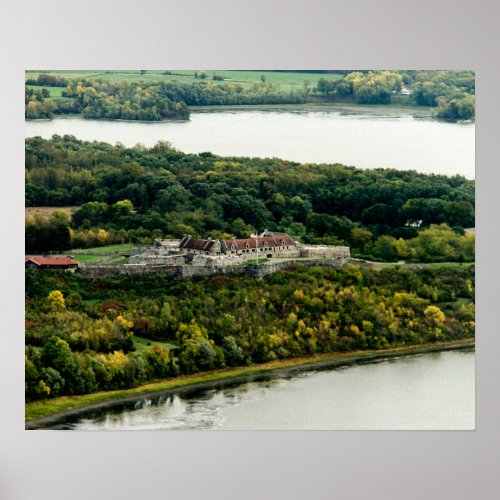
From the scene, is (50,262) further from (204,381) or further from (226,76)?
(226,76)

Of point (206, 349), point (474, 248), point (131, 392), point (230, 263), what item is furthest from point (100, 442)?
point (474, 248)

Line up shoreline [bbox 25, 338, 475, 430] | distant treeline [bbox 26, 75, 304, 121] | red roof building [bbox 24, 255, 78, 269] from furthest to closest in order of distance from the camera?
distant treeline [bbox 26, 75, 304, 121]
red roof building [bbox 24, 255, 78, 269]
shoreline [bbox 25, 338, 475, 430]

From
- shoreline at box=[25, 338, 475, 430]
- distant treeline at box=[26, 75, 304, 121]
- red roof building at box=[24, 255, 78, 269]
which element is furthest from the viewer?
distant treeline at box=[26, 75, 304, 121]

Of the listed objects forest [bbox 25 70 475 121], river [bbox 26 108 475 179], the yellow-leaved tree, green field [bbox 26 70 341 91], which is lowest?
the yellow-leaved tree

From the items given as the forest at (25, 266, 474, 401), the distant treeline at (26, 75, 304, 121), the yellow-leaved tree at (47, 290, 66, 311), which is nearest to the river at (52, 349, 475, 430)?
the forest at (25, 266, 474, 401)

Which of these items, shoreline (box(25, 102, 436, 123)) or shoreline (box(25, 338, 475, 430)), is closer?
shoreline (box(25, 338, 475, 430))

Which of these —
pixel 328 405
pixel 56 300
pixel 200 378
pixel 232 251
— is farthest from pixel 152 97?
pixel 328 405

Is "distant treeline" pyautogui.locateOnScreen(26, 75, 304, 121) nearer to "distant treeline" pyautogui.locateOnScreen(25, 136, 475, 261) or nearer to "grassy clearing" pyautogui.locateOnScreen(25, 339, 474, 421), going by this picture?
"distant treeline" pyautogui.locateOnScreen(25, 136, 475, 261)
